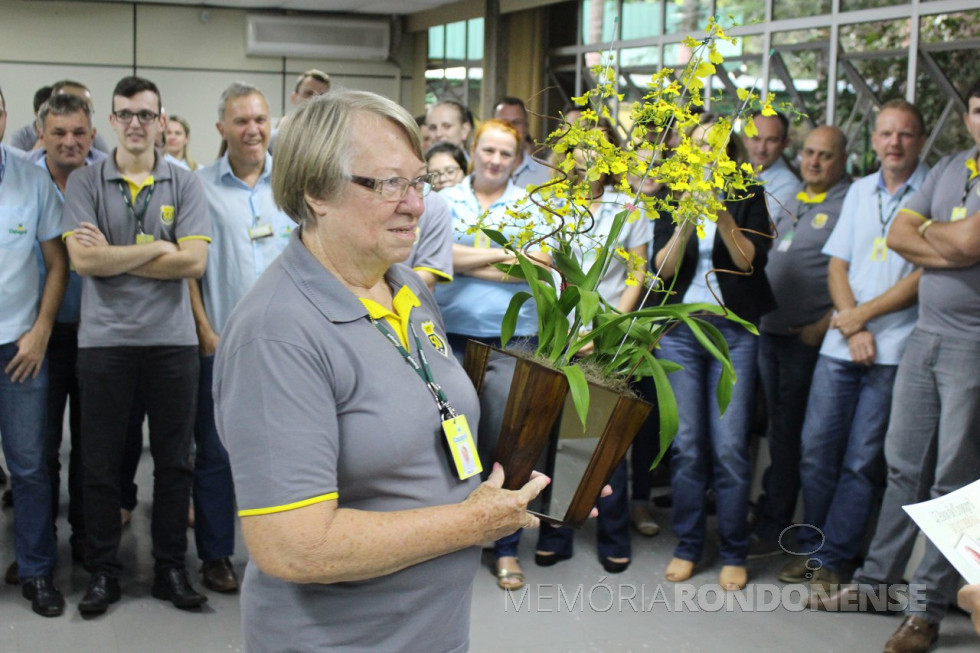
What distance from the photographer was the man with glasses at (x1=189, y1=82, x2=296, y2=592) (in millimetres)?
3334

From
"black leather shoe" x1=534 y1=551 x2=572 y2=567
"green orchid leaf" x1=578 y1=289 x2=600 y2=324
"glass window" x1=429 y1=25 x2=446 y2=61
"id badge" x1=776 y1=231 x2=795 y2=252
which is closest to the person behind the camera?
"green orchid leaf" x1=578 y1=289 x2=600 y2=324

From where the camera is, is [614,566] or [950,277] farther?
[614,566]

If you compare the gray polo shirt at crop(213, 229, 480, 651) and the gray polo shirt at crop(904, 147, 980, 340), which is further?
the gray polo shirt at crop(904, 147, 980, 340)

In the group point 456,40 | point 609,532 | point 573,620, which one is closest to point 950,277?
point 609,532

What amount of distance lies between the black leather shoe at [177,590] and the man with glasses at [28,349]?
297mm

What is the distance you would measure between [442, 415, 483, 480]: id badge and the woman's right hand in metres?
0.03

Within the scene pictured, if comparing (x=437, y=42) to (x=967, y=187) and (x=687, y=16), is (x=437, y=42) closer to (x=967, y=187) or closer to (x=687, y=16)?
(x=687, y=16)

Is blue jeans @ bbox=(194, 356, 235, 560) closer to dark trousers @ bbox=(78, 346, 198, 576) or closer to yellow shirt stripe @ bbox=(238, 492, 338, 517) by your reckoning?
dark trousers @ bbox=(78, 346, 198, 576)

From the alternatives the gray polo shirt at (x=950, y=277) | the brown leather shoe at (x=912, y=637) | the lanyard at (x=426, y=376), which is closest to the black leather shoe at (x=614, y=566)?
the brown leather shoe at (x=912, y=637)

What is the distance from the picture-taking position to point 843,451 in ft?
11.8

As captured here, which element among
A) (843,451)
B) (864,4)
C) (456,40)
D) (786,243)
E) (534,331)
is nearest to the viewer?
(534,331)

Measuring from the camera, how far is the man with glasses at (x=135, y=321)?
310 cm

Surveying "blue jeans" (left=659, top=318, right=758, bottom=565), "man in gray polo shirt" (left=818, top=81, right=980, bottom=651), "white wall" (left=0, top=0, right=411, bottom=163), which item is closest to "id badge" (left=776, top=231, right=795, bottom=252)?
"blue jeans" (left=659, top=318, right=758, bottom=565)

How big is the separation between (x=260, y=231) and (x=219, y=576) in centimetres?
118
